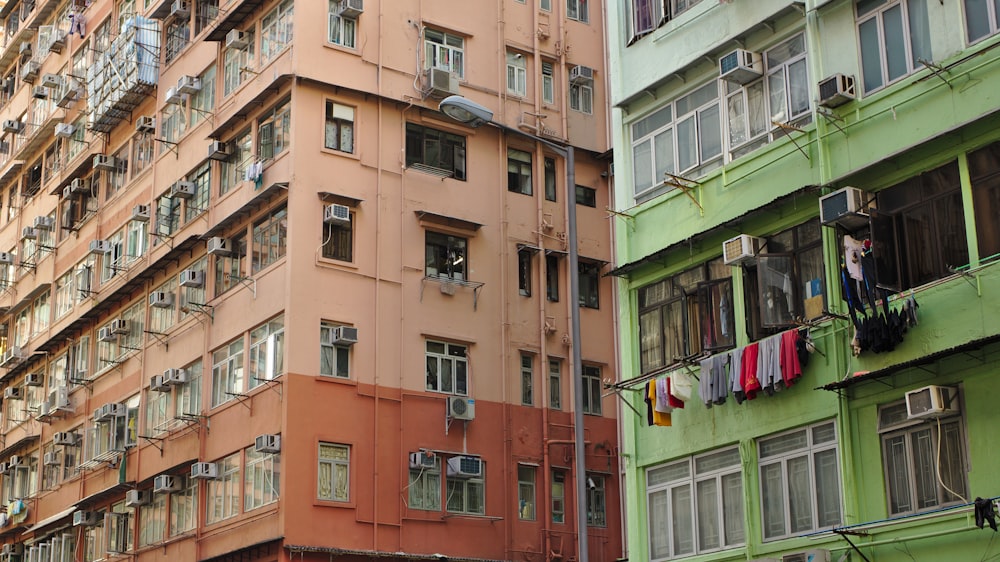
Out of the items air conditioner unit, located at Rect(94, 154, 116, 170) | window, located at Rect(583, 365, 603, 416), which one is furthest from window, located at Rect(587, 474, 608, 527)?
air conditioner unit, located at Rect(94, 154, 116, 170)

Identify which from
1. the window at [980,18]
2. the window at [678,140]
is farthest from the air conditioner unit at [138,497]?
the window at [980,18]

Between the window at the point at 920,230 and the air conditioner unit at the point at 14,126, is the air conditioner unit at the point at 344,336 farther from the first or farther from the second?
the air conditioner unit at the point at 14,126

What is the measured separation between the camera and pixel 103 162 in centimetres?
4250

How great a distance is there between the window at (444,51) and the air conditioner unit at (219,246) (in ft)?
21.4

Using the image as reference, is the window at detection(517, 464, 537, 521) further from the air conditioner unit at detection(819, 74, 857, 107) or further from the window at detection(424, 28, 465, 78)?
the air conditioner unit at detection(819, 74, 857, 107)

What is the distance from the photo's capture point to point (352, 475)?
101 feet

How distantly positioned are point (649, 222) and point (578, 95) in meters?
14.8

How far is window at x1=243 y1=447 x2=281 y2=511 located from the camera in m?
30.2

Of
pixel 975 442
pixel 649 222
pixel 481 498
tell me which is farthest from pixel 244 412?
pixel 975 442

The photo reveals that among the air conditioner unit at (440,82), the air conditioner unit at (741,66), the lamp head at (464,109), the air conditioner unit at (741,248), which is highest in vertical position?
the air conditioner unit at (440,82)

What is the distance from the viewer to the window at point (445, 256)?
3362 cm

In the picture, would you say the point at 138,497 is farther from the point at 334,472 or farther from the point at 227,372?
the point at 334,472

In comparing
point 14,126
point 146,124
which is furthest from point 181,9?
point 14,126

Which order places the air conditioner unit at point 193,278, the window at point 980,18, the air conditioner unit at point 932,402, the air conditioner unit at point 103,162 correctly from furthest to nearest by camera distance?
the air conditioner unit at point 103,162 → the air conditioner unit at point 193,278 → the window at point 980,18 → the air conditioner unit at point 932,402
